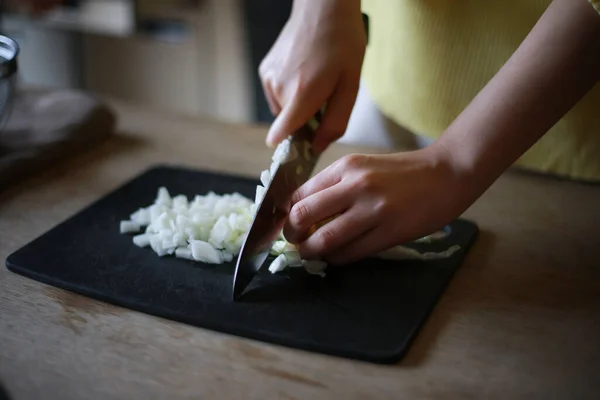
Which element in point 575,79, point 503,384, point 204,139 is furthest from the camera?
point 204,139

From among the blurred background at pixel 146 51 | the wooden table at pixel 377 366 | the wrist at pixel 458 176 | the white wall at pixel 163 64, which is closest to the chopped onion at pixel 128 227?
the wooden table at pixel 377 366

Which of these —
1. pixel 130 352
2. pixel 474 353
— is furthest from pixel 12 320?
pixel 474 353

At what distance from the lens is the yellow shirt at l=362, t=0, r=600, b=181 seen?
0.88m

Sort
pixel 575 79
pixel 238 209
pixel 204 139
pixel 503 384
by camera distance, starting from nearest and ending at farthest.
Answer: pixel 503 384, pixel 575 79, pixel 238 209, pixel 204 139

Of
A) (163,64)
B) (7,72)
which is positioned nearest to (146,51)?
(163,64)

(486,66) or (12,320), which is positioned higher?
(486,66)

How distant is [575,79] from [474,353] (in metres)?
0.29

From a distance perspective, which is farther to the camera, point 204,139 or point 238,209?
point 204,139

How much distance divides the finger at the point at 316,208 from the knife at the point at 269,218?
0.07 feet

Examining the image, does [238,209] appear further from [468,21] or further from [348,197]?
[468,21]

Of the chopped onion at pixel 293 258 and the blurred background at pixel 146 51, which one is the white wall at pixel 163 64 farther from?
the chopped onion at pixel 293 258

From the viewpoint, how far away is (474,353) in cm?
62

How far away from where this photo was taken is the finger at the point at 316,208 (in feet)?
2.33

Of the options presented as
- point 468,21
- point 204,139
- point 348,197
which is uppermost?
point 468,21
